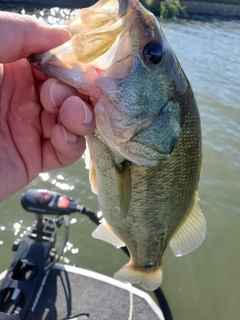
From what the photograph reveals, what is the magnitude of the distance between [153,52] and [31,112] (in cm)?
86

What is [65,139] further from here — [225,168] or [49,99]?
[225,168]

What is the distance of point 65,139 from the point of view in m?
1.80

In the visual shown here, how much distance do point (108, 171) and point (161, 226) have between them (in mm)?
505

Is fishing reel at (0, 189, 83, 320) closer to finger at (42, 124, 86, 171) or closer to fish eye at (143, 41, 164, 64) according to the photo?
finger at (42, 124, 86, 171)

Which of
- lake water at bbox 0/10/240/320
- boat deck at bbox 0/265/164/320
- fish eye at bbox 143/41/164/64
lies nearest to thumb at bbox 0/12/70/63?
fish eye at bbox 143/41/164/64

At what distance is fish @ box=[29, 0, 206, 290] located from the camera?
1.45 m

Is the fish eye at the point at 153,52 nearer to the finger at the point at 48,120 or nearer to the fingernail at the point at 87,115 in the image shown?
the fingernail at the point at 87,115

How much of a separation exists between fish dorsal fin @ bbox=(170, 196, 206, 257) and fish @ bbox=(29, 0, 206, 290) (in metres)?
0.11

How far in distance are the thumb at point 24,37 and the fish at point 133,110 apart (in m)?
0.10

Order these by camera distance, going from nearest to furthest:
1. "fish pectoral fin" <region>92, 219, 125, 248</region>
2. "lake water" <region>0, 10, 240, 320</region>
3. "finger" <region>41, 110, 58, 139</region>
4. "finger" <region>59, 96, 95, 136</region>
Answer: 1. "finger" <region>59, 96, 95, 136</region>
2. "finger" <region>41, 110, 58, 139</region>
3. "fish pectoral fin" <region>92, 219, 125, 248</region>
4. "lake water" <region>0, 10, 240, 320</region>

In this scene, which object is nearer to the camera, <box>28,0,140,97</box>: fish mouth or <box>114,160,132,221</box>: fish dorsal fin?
<box>28,0,140,97</box>: fish mouth

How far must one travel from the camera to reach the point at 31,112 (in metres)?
2.03

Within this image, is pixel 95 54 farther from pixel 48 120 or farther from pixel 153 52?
pixel 48 120

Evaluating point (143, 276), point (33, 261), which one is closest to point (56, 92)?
point (143, 276)
